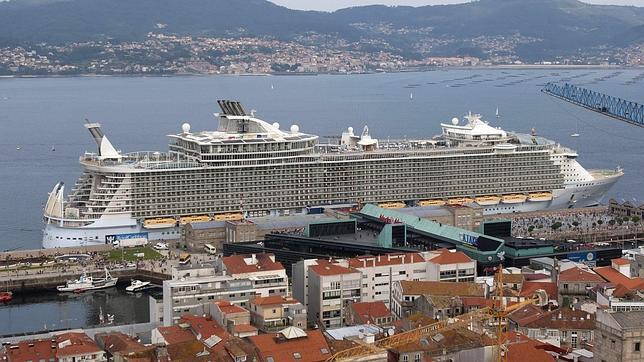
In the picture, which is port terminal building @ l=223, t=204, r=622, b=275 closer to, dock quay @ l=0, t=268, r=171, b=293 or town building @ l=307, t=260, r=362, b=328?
dock quay @ l=0, t=268, r=171, b=293

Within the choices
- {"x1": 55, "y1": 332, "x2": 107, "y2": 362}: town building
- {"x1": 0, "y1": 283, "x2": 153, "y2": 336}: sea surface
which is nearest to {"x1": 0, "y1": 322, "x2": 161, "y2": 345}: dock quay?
{"x1": 55, "y1": 332, "x2": 107, "y2": 362}: town building

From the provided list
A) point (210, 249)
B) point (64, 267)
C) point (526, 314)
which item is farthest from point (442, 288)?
point (64, 267)

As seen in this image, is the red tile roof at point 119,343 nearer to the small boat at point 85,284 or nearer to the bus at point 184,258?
the small boat at point 85,284

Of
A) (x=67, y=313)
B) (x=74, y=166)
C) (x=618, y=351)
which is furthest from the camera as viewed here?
(x=74, y=166)

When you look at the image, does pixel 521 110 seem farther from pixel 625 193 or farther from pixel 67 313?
pixel 67 313

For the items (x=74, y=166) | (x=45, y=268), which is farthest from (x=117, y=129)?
(x=45, y=268)

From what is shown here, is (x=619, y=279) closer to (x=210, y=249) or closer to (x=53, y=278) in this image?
(x=210, y=249)
